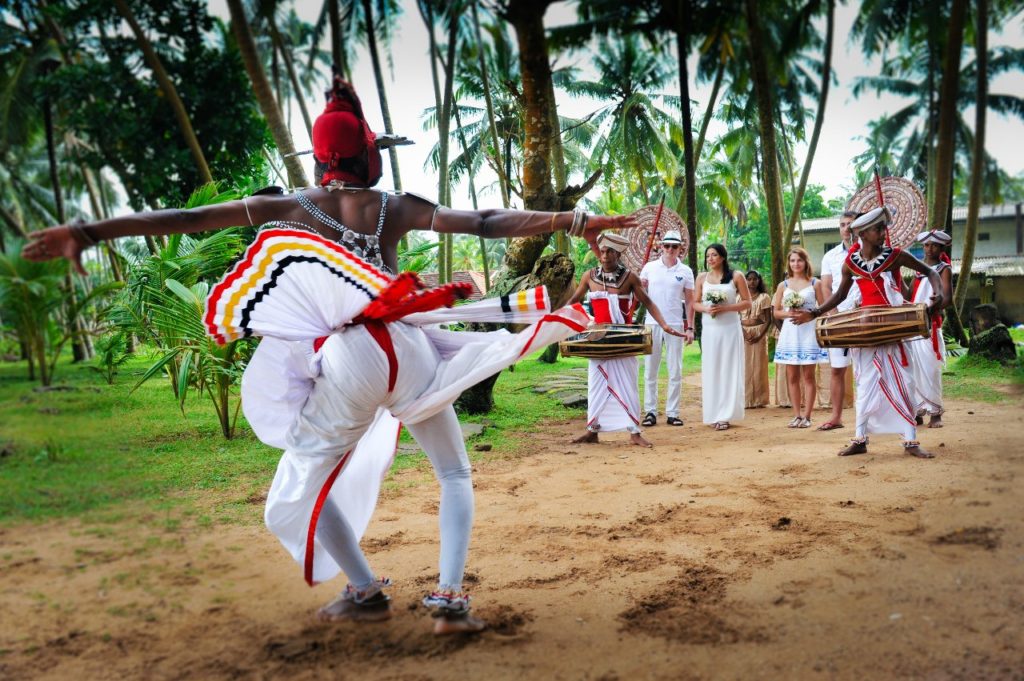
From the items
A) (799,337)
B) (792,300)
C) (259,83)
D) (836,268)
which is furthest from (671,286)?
(259,83)

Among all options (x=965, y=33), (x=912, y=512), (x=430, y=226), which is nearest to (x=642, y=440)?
(x=912, y=512)

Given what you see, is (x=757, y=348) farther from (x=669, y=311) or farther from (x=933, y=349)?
(x=933, y=349)

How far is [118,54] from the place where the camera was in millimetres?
5398

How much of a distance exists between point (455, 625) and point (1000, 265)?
6434 mm

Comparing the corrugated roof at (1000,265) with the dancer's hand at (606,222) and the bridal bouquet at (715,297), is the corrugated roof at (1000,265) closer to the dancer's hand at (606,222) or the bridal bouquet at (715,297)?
the bridal bouquet at (715,297)

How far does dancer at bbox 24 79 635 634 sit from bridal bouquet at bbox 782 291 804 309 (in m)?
5.02

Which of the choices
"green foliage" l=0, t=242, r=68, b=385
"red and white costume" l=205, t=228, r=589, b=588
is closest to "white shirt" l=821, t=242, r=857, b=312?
"red and white costume" l=205, t=228, r=589, b=588

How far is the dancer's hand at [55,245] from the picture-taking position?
96.7 inches

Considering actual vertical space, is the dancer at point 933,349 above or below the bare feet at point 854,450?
above

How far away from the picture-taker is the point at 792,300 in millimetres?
7309

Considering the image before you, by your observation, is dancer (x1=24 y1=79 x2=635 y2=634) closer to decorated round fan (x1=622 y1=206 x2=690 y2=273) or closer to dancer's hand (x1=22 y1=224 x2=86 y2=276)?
dancer's hand (x1=22 y1=224 x2=86 y2=276)

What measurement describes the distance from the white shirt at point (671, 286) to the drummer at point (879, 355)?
2.27 m

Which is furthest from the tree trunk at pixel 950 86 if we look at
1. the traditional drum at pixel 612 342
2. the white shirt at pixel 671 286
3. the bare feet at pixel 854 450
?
the white shirt at pixel 671 286

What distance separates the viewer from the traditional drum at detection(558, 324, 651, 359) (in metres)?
6.42
